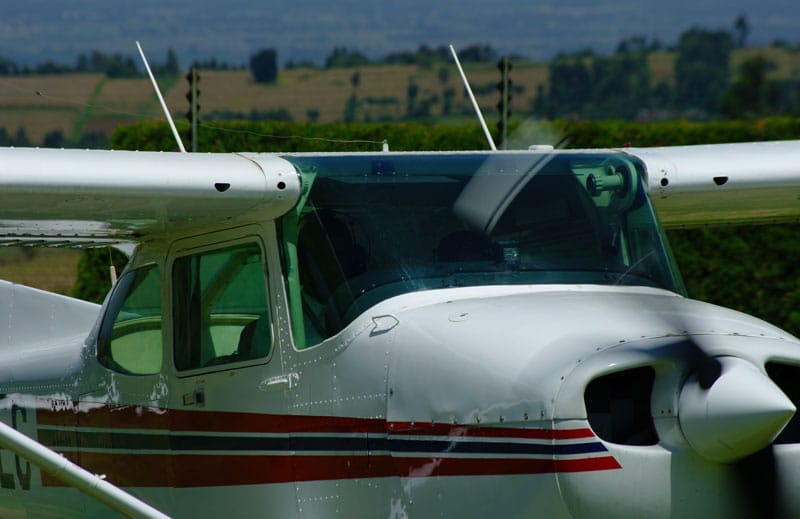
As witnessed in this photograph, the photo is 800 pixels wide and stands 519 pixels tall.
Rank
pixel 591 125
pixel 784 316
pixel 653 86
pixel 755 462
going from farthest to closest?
1. pixel 653 86
2. pixel 591 125
3. pixel 784 316
4. pixel 755 462

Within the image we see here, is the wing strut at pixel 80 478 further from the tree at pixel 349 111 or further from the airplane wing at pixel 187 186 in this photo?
the tree at pixel 349 111

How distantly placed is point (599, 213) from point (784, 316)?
878cm

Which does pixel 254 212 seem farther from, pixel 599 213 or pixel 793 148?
pixel 793 148

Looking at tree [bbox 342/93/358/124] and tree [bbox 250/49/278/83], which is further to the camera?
tree [bbox 250/49/278/83]

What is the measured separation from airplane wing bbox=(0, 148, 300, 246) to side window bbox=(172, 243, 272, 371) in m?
0.20

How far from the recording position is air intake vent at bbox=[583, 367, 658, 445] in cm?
407

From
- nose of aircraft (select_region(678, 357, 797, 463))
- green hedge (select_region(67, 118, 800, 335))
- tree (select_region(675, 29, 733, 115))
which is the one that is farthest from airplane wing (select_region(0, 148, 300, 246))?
tree (select_region(675, 29, 733, 115))

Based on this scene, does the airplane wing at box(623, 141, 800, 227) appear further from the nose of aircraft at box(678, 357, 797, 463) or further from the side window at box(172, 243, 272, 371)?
the nose of aircraft at box(678, 357, 797, 463)

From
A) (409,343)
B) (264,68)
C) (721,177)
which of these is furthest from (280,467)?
(264,68)

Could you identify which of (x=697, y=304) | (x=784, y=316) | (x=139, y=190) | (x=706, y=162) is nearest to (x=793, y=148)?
(x=706, y=162)

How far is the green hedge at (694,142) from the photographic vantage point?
1351cm

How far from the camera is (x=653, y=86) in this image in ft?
268

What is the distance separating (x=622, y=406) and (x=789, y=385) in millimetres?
628

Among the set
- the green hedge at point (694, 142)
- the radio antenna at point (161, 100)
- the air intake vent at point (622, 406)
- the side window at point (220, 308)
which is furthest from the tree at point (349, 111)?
the air intake vent at point (622, 406)
